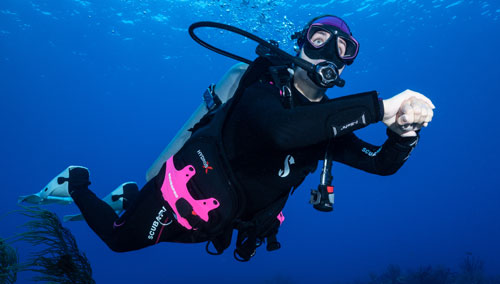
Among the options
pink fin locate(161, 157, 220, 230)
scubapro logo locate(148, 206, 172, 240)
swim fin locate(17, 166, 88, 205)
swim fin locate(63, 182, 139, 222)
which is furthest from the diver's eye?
swim fin locate(17, 166, 88, 205)

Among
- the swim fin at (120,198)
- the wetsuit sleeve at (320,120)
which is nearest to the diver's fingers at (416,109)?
the wetsuit sleeve at (320,120)

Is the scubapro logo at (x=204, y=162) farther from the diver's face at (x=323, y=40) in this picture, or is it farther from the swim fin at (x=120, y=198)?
the swim fin at (x=120, y=198)

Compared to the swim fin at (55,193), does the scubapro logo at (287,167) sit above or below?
below

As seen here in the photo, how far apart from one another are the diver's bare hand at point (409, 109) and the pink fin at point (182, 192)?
1.51 m

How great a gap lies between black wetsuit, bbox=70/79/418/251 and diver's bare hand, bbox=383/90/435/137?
12cm

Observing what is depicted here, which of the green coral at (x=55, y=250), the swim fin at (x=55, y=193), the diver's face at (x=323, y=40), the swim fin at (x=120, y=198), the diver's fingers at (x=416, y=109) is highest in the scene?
the diver's face at (x=323, y=40)

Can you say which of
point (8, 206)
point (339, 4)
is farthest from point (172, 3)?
point (8, 206)

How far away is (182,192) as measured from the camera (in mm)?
2469

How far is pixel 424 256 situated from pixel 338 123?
151ft

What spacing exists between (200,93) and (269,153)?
188ft

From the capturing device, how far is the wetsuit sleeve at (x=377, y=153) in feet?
8.22

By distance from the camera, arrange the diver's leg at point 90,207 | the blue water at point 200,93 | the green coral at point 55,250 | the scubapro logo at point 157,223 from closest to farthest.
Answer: the scubapro logo at point 157,223
the diver's leg at point 90,207
the green coral at point 55,250
the blue water at point 200,93

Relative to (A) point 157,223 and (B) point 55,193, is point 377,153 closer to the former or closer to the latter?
(A) point 157,223

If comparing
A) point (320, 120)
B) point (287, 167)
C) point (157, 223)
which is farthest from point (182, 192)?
A: point (320, 120)
